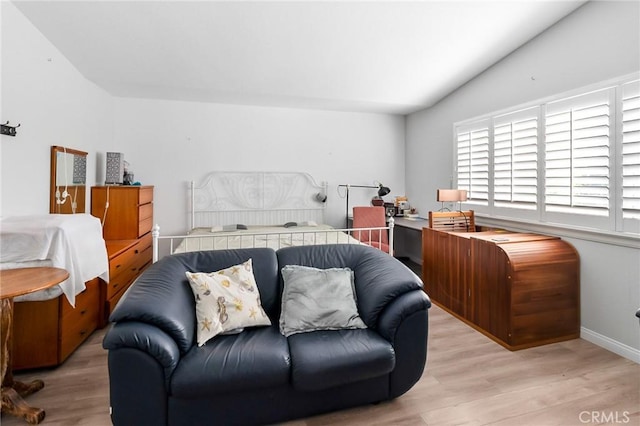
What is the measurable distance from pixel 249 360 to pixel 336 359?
0.44 m

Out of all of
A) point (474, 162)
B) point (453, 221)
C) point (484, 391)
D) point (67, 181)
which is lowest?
point (484, 391)

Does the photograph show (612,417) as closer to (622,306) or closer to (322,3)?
(622,306)

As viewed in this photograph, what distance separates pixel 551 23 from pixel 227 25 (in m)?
2.93

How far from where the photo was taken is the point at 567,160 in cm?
274

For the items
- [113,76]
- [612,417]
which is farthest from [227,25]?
[612,417]

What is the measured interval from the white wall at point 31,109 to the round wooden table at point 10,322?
2.23ft

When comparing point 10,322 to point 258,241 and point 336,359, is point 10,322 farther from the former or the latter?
point 258,241

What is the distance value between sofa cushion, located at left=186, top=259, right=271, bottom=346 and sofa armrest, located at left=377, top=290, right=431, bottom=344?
2.35ft

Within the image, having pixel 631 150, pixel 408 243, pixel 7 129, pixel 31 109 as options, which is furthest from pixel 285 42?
pixel 408 243

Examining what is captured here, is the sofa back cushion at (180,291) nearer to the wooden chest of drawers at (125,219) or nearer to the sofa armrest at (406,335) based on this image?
the sofa armrest at (406,335)

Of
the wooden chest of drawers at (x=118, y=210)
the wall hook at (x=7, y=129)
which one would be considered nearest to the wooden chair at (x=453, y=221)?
the wooden chest of drawers at (x=118, y=210)

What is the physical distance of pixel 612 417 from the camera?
5.83 ft

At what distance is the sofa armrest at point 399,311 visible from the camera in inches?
71.2

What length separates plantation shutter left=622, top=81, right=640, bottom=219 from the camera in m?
2.27
